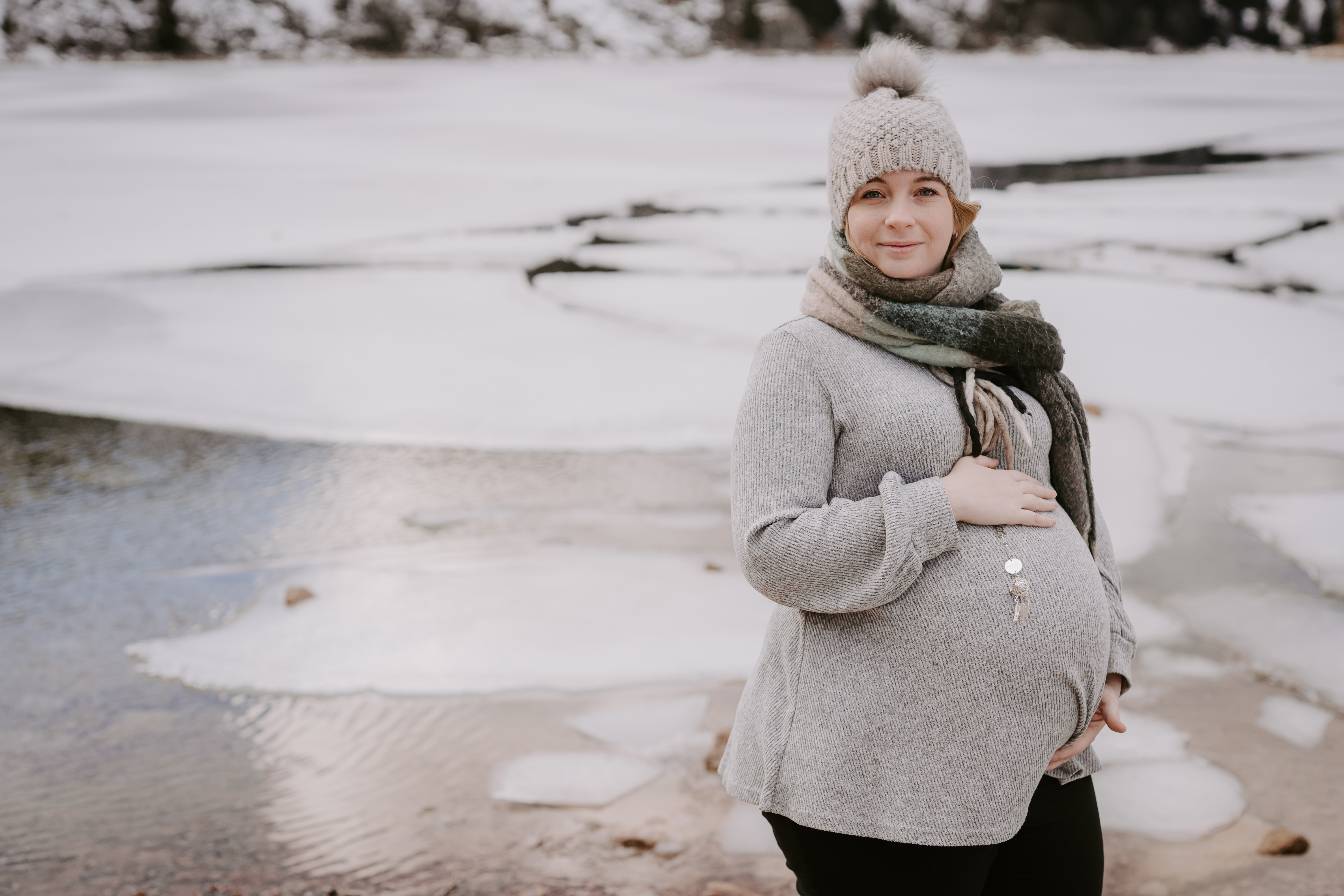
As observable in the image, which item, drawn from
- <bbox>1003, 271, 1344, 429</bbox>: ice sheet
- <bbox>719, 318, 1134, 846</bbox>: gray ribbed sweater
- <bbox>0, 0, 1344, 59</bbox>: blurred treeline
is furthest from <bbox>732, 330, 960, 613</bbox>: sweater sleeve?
<bbox>0, 0, 1344, 59</bbox>: blurred treeline

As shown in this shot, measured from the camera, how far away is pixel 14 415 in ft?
18.7

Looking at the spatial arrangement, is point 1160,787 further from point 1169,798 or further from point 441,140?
point 441,140

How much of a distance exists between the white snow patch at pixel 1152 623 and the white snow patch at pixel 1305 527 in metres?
0.57

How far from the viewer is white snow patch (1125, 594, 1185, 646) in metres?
3.31

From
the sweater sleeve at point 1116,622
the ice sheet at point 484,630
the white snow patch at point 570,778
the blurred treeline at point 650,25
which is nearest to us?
the sweater sleeve at point 1116,622

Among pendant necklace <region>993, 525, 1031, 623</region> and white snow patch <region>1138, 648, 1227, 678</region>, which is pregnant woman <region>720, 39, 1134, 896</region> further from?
white snow patch <region>1138, 648, 1227, 678</region>

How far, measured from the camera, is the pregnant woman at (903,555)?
139cm

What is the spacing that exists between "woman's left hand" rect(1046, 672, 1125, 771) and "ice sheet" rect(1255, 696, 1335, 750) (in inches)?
59.0

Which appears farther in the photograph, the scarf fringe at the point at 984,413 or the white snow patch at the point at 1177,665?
the white snow patch at the point at 1177,665

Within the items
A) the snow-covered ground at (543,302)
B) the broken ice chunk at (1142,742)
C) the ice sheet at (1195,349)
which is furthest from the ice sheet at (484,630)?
the ice sheet at (1195,349)

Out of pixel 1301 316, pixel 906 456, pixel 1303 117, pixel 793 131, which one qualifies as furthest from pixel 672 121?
pixel 906 456

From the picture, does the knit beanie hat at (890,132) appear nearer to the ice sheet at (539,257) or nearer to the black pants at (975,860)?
the black pants at (975,860)

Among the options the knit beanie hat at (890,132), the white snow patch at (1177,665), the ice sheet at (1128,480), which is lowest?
the white snow patch at (1177,665)

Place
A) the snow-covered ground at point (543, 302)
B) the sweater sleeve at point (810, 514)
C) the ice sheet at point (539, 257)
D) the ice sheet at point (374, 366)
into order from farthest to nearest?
the ice sheet at point (539, 257)
the ice sheet at point (374, 366)
the snow-covered ground at point (543, 302)
the sweater sleeve at point (810, 514)
